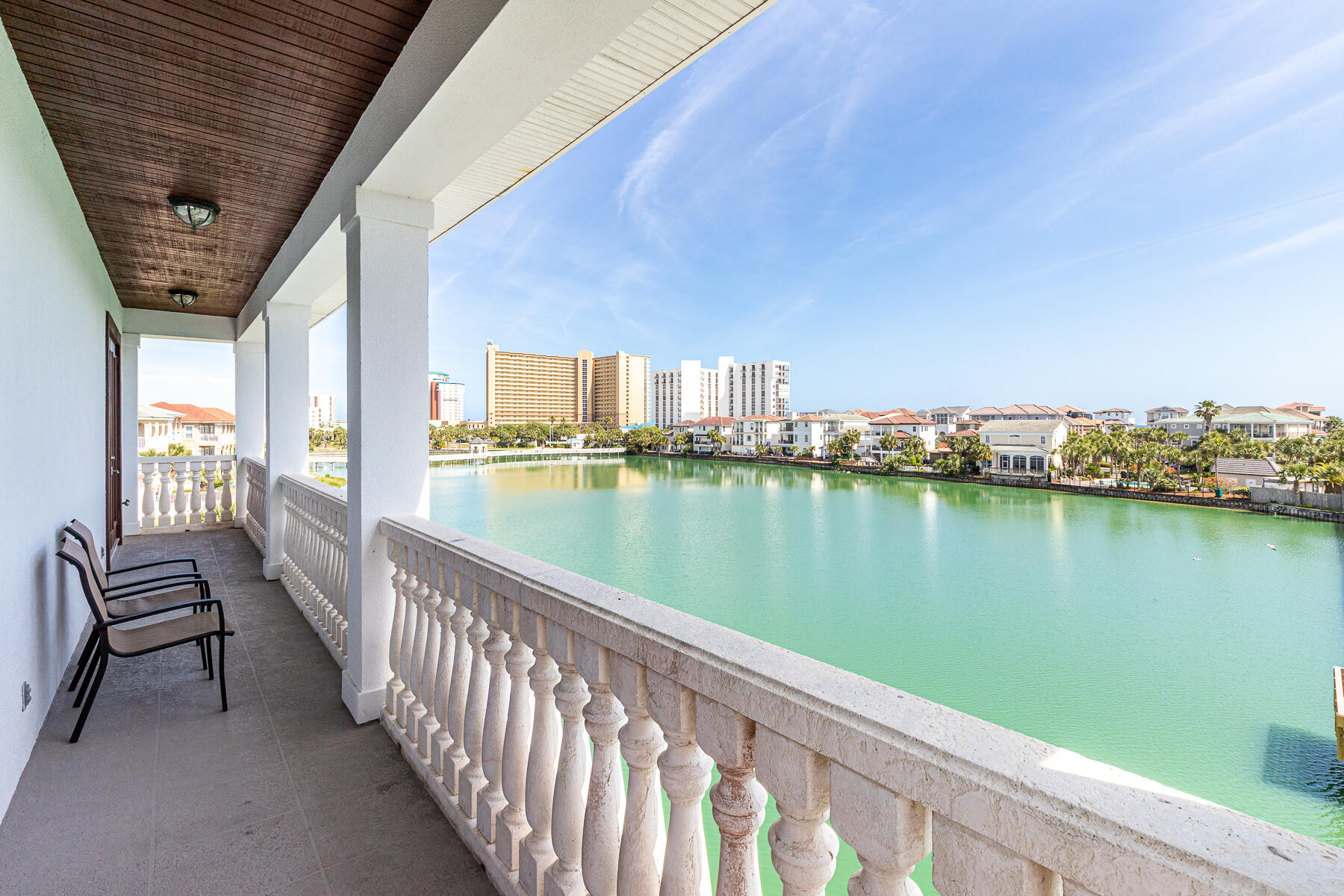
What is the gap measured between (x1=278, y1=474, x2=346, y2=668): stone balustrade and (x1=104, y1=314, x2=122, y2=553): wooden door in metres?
2.00

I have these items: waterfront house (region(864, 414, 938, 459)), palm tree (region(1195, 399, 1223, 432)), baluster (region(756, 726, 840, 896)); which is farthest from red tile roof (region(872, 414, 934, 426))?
baluster (region(756, 726, 840, 896))

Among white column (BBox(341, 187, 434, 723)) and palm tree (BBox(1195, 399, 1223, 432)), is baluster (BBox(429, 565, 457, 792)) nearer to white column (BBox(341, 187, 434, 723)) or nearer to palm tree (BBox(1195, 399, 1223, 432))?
white column (BBox(341, 187, 434, 723))

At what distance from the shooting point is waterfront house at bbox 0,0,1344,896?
70 centimetres

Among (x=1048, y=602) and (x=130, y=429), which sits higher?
(x=130, y=429)

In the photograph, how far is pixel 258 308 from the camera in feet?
19.0

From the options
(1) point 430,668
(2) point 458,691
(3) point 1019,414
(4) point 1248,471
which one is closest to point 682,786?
(2) point 458,691

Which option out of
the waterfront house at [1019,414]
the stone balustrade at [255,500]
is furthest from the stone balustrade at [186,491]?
the waterfront house at [1019,414]

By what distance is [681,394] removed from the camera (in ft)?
289

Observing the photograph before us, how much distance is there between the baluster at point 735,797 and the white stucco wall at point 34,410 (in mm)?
2652

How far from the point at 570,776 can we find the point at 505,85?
209 cm

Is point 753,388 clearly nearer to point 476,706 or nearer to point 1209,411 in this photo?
point 1209,411

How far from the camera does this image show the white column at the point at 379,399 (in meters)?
2.77

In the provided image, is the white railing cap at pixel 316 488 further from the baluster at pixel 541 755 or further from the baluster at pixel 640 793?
the baluster at pixel 640 793

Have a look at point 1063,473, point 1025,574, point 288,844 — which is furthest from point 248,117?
point 1063,473
